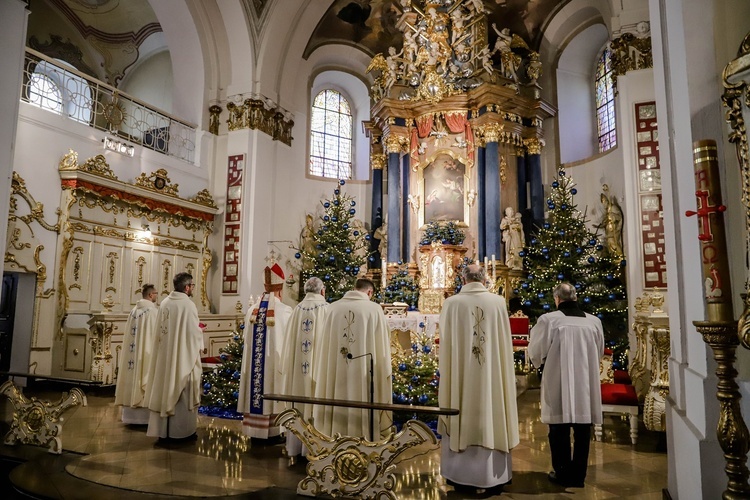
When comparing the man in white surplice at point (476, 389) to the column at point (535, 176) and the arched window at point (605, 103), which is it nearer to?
the column at point (535, 176)

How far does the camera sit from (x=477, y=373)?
4.17m

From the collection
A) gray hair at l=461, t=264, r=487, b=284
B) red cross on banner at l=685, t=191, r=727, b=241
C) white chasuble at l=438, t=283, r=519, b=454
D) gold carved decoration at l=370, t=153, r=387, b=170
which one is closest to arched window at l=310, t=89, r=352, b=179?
gold carved decoration at l=370, t=153, r=387, b=170

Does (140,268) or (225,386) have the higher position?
(140,268)

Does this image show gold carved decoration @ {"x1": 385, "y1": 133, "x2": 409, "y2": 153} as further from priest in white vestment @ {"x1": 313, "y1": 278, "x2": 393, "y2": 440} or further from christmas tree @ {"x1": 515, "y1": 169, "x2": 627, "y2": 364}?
priest in white vestment @ {"x1": 313, "y1": 278, "x2": 393, "y2": 440}

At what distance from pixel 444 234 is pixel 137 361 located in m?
7.78

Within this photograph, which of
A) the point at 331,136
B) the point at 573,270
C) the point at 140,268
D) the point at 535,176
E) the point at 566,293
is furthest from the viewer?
the point at 331,136

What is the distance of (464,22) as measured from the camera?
44.4 ft

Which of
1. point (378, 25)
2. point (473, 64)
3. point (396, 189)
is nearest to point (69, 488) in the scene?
point (396, 189)

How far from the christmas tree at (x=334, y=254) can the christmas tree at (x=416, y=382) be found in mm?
5319

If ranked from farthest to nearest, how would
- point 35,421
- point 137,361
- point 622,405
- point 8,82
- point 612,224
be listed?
point 612,224, point 137,361, point 622,405, point 8,82, point 35,421

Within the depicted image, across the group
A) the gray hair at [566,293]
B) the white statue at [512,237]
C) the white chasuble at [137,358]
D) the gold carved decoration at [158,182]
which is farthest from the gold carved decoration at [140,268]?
the gray hair at [566,293]

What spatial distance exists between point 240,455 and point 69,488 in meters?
1.52

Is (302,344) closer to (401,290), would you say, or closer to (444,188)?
(401,290)

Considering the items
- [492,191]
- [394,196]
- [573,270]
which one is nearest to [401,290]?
[394,196]
